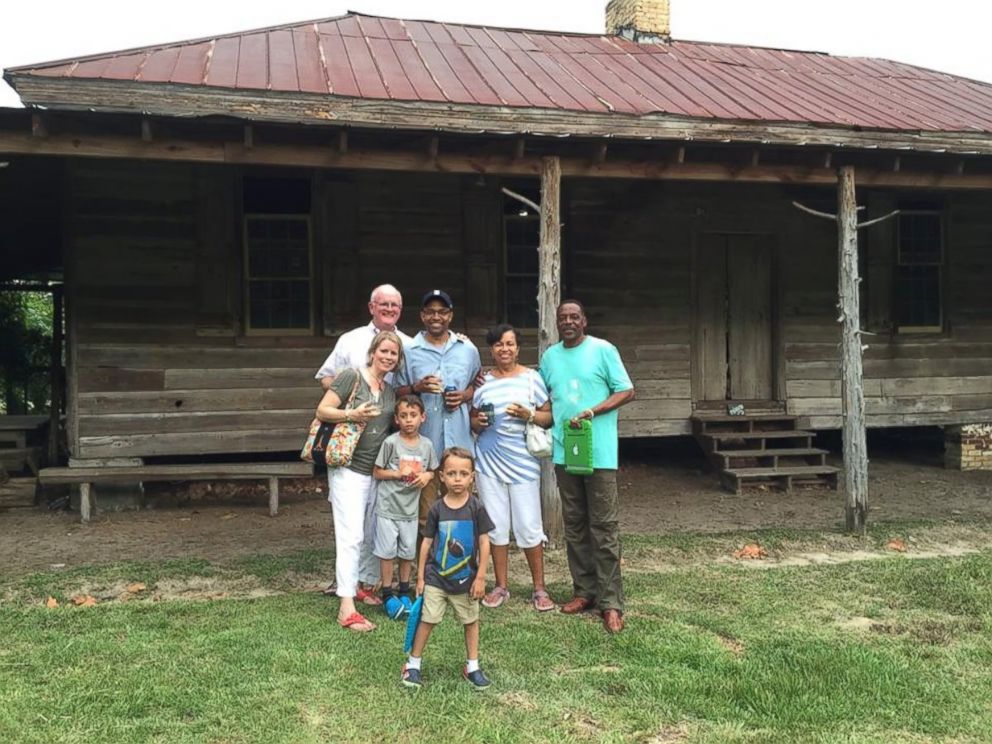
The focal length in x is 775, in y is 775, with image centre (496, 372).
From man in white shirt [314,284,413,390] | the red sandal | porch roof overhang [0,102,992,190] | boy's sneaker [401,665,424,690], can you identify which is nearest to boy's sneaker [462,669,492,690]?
boy's sneaker [401,665,424,690]

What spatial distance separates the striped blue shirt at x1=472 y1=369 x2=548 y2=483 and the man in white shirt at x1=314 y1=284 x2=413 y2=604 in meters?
0.64

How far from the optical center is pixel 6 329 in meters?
15.7

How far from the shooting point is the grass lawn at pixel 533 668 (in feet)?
11.1

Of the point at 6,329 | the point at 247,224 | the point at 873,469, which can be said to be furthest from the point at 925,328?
the point at 6,329

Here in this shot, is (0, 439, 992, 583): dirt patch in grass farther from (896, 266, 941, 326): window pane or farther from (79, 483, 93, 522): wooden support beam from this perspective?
(896, 266, 941, 326): window pane

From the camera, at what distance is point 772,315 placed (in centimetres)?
1027

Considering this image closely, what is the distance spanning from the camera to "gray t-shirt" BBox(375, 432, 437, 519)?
4.52 metres

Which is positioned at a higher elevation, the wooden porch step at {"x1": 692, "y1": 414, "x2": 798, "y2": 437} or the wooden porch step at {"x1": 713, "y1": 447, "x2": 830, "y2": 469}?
the wooden porch step at {"x1": 692, "y1": 414, "x2": 798, "y2": 437}

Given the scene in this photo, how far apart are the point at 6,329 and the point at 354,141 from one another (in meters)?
12.8

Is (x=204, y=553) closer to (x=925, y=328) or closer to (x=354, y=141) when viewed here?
(x=354, y=141)

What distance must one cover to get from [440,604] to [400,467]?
3.47ft

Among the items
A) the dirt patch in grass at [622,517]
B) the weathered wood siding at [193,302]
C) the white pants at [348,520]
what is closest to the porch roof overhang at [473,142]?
the weathered wood siding at [193,302]

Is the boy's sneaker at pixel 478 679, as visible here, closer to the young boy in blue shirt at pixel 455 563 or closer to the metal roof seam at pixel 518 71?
the young boy in blue shirt at pixel 455 563

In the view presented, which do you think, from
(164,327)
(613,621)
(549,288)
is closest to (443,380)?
(613,621)
